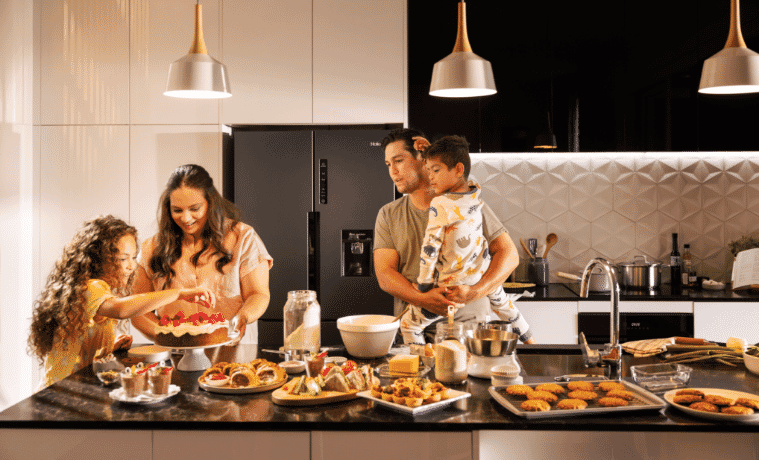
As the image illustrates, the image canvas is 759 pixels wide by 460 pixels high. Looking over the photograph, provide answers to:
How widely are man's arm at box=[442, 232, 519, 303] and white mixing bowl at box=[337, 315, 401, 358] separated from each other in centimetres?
42

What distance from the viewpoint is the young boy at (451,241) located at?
245 centimetres

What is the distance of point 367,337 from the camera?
198 cm

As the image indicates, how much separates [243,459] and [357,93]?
2.56 metres

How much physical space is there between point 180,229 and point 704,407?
1.86m

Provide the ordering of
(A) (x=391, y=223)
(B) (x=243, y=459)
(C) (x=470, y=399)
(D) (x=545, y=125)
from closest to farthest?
(B) (x=243, y=459) → (C) (x=470, y=399) → (A) (x=391, y=223) → (D) (x=545, y=125)

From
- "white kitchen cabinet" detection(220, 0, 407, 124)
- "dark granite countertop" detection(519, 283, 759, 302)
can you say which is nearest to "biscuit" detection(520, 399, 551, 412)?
"dark granite countertop" detection(519, 283, 759, 302)

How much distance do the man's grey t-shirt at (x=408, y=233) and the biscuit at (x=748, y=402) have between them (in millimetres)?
1270

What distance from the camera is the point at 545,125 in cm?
378

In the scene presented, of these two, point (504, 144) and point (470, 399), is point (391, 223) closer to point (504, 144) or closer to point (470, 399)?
point (470, 399)

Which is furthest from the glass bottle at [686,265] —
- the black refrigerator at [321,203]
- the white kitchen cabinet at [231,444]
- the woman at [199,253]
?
the white kitchen cabinet at [231,444]

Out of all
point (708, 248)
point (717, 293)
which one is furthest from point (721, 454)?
point (708, 248)

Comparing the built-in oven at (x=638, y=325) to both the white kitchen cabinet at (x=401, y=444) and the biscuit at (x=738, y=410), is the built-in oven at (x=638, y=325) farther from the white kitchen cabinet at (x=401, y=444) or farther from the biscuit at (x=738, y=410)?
the white kitchen cabinet at (x=401, y=444)

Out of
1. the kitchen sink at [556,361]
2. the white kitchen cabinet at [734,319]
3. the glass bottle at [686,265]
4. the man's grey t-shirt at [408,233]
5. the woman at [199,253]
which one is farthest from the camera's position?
the glass bottle at [686,265]

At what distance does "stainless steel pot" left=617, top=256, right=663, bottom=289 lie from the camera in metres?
3.73
